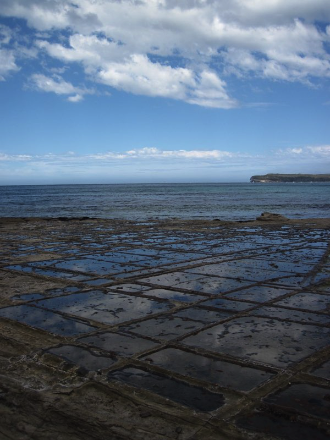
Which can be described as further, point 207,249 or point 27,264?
point 207,249

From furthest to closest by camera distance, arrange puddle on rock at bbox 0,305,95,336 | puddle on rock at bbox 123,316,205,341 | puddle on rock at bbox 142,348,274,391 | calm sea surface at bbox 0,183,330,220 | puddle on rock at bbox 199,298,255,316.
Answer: calm sea surface at bbox 0,183,330,220, puddle on rock at bbox 199,298,255,316, puddle on rock at bbox 0,305,95,336, puddle on rock at bbox 123,316,205,341, puddle on rock at bbox 142,348,274,391

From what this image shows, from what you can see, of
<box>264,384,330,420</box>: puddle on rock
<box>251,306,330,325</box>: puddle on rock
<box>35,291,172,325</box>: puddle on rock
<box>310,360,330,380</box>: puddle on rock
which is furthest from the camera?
<box>35,291,172,325</box>: puddle on rock

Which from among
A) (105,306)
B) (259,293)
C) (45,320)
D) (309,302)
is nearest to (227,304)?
(259,293)

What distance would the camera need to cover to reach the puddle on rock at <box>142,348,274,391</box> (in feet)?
9.86

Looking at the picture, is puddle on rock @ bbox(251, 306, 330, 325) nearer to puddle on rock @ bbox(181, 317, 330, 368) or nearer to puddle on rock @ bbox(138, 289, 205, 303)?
puddle on rock @ bbox(181, 317, 330, 368)

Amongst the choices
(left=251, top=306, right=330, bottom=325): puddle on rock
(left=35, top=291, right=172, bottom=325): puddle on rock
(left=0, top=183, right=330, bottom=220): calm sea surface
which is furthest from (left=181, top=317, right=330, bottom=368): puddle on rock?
(left=0, top=183, right=330, bottom=220): calm sea surface

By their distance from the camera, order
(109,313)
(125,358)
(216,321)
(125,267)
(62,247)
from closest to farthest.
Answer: (125,358), (216,321), (109,313), (125,267), (62,247)

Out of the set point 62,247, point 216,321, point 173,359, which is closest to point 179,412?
point 173,359

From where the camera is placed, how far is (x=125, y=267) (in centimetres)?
757

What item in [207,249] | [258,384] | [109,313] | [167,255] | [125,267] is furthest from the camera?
[207,249]

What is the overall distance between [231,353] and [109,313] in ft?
5.51

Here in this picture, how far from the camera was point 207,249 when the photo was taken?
9.81 m

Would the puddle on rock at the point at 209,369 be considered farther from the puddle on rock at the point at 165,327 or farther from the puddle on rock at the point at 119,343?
the puddle on rock at the point at 165,327

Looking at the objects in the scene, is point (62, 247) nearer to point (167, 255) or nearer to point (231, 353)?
point (167, 255)
